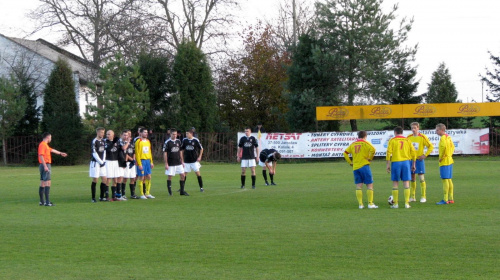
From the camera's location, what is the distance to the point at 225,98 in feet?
181

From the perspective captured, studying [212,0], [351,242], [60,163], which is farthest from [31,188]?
[212,0]

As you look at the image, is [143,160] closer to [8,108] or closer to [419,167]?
[419,167]

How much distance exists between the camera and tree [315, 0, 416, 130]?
44188mm

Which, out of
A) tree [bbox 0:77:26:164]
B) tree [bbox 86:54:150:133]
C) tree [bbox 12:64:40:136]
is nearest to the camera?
tree [bbox 0:77:26:164]

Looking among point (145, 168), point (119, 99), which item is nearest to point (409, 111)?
point (119, 99)

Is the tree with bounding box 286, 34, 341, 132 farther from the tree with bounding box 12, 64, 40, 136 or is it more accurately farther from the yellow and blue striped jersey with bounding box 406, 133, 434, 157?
the yellow and blue striped jersey with bounding box 406, 133, 434, 157

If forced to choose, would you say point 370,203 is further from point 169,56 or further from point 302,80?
point 169,56

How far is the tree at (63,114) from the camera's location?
141ft

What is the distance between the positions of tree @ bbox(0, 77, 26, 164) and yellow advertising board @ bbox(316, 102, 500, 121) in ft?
70.1

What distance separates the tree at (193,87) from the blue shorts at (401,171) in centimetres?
3180

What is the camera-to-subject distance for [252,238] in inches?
395

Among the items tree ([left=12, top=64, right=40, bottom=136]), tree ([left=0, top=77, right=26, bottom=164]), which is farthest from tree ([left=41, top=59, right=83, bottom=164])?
tree ([left=12, top=64, right=40, bottom=136])

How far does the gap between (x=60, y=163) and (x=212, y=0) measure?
761 inches

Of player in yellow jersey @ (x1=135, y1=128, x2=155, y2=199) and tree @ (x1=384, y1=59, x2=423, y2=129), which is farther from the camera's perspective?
tree @ (x1=384, y1=59, x2=423, y2=129)
